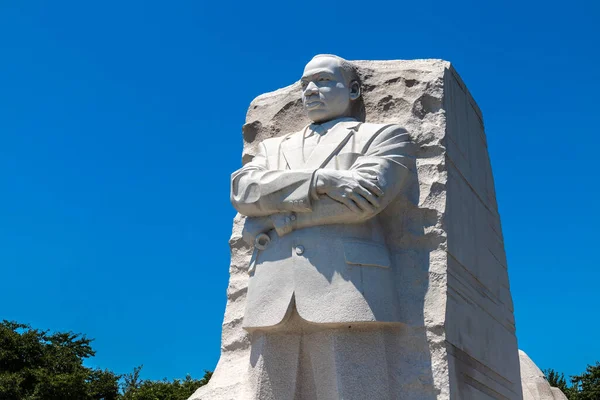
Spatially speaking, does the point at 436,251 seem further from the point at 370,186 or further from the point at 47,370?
the point at 47,370

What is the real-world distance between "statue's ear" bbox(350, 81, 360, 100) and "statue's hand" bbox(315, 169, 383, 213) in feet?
3.28

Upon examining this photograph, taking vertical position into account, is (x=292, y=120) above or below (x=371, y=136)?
above

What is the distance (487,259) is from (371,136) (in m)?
1.77

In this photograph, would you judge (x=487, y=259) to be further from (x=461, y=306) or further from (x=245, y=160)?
(x=245, y=160)

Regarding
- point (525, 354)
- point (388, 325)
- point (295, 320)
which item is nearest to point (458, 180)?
point (388, 325)

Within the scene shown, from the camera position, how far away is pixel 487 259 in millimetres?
6160

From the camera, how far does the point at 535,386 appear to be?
7.98m

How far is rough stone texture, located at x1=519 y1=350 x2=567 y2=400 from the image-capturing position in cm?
792

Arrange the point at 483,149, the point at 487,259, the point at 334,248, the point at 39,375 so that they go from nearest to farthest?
1. the point at 334,248
2. the point at 487,259
3. the point at 483,149
4. the point at 39,375

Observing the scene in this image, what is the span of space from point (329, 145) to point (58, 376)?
21.5 m

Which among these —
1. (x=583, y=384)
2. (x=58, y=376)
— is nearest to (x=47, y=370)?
(x=58, y=376)

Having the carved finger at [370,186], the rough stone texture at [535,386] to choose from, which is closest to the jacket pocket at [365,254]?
the carved finger at [370,186]

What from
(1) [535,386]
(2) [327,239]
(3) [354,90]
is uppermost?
(3) [354,90]

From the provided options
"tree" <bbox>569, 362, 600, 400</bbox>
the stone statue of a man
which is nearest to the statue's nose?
the stone statue of a man
